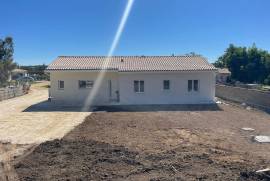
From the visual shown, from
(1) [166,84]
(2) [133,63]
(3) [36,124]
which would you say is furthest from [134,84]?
(3) [36,124]

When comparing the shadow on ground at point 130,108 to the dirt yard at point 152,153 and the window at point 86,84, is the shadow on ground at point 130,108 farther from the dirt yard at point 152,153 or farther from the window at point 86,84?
the dirt yard at point 152,153

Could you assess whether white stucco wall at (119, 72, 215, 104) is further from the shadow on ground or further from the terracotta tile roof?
the shadow on ground

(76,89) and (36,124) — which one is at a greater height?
(76,89)

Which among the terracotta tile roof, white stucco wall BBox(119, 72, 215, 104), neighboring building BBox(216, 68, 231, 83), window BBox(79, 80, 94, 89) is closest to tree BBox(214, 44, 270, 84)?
neighboring building BBox(216, 68, 231, 83)

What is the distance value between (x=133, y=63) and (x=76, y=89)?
5.44 m

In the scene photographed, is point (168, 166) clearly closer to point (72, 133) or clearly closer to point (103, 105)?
point (72, 133)

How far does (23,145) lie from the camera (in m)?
11.4

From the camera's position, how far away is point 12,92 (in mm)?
32781

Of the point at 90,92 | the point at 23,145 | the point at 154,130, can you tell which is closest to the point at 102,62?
the point at 90,92

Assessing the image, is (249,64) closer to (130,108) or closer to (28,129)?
(130,108)

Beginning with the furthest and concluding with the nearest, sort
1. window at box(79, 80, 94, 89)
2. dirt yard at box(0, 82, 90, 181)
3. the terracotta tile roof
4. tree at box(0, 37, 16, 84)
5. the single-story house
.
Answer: tree at box(0, 37, 16, 84) < window at box(79, 80, 94, 89) < the terracotta tile roof < the single-story house < dirt yard at box(0, 82, 90, 181)

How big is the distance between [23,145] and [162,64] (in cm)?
1709

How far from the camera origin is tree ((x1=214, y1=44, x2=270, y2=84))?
171 ft

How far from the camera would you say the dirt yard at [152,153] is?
7.93 metres
